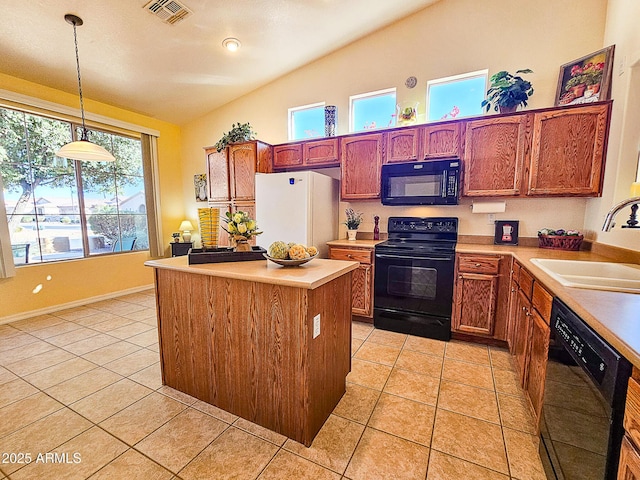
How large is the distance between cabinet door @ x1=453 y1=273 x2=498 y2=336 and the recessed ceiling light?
11.7 feet

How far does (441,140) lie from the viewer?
9.32ft

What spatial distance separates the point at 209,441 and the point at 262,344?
0.61 meters

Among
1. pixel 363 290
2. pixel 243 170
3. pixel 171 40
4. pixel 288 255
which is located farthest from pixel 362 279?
pixel 171 40

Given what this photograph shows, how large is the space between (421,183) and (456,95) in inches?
47.1

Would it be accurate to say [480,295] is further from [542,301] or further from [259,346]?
[259,346]

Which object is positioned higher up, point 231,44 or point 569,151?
point 231,44

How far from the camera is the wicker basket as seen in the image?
2.46 meters

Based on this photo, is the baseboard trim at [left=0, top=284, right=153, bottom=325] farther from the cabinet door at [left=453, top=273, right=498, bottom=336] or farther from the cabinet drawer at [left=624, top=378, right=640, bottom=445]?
the cabinet drawer at [left=624, top=378, right=640, bottom=445]

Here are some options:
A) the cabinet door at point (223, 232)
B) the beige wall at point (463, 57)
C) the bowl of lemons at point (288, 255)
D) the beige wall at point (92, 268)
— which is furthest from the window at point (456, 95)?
the beige wall at point (92, 268)

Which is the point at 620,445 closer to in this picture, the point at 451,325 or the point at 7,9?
the point at 451,325

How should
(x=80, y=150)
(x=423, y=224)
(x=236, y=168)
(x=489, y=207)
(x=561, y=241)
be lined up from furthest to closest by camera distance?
(x=236, y=168)
(x=423, y=224)
(x=489, y=207)
(x=561, y=241)
(x=80, y=150)

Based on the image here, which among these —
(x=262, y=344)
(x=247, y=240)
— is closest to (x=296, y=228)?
(x=247, y=240)

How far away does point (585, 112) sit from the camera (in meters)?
2.32

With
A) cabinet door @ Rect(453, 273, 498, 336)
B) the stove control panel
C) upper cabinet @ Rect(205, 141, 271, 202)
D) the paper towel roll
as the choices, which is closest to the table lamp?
upper cabinet @ Rect(205, 141, 271, 202)
